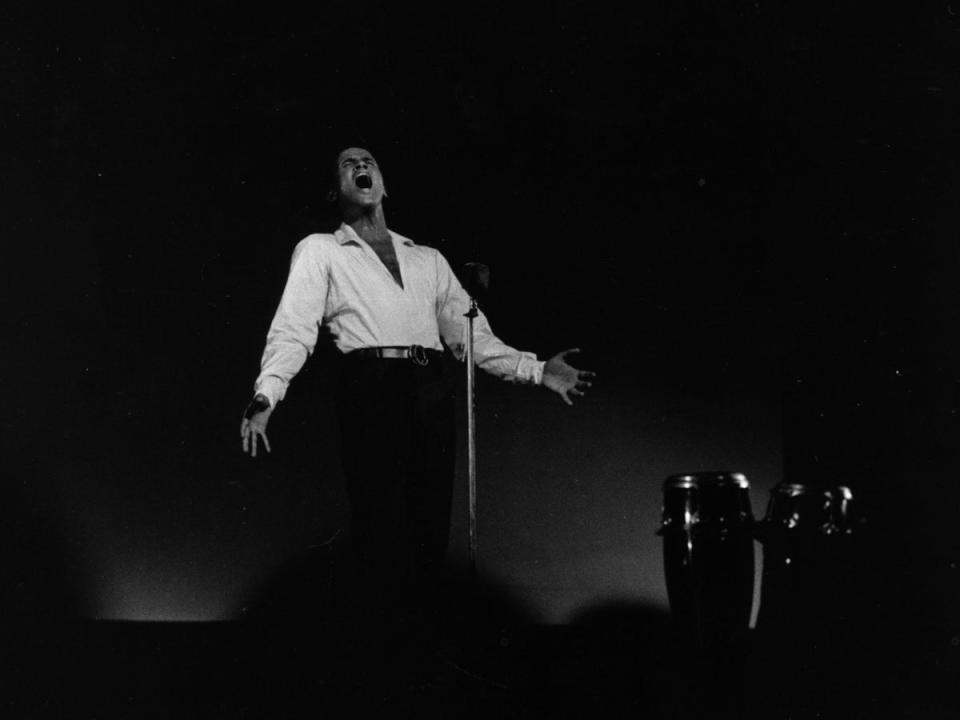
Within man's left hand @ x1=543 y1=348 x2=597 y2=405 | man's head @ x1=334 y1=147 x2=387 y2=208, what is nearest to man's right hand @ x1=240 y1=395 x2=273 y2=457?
man's head @ x1=334 y1=147 x2=387 y2=208

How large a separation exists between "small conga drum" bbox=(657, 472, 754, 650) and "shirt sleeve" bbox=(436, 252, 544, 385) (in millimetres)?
824

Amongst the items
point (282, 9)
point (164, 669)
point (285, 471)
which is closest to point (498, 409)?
point (285, 471)

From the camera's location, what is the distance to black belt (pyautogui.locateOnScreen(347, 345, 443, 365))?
365 cm

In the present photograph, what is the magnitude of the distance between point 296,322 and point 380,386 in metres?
0.39

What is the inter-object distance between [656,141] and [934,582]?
1.94 m

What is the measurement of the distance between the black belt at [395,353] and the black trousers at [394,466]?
14mm

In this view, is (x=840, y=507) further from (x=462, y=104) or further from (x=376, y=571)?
(x=462, y=104)

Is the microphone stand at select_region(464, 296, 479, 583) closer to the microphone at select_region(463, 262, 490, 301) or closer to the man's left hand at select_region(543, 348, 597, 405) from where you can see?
the microphone at select_region(463, 262, 490, 301)

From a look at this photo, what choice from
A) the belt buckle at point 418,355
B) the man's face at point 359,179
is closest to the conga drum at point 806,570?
the belt buckle at point 418,355

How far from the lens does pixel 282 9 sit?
3943mm

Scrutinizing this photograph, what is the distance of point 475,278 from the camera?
12.3 feet

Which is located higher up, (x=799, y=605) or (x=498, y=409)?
(x=498, y=409)

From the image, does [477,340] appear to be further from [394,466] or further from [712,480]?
[712,480]

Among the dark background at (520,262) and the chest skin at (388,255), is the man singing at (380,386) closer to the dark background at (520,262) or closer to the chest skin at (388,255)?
the chest skin at (388,255)
